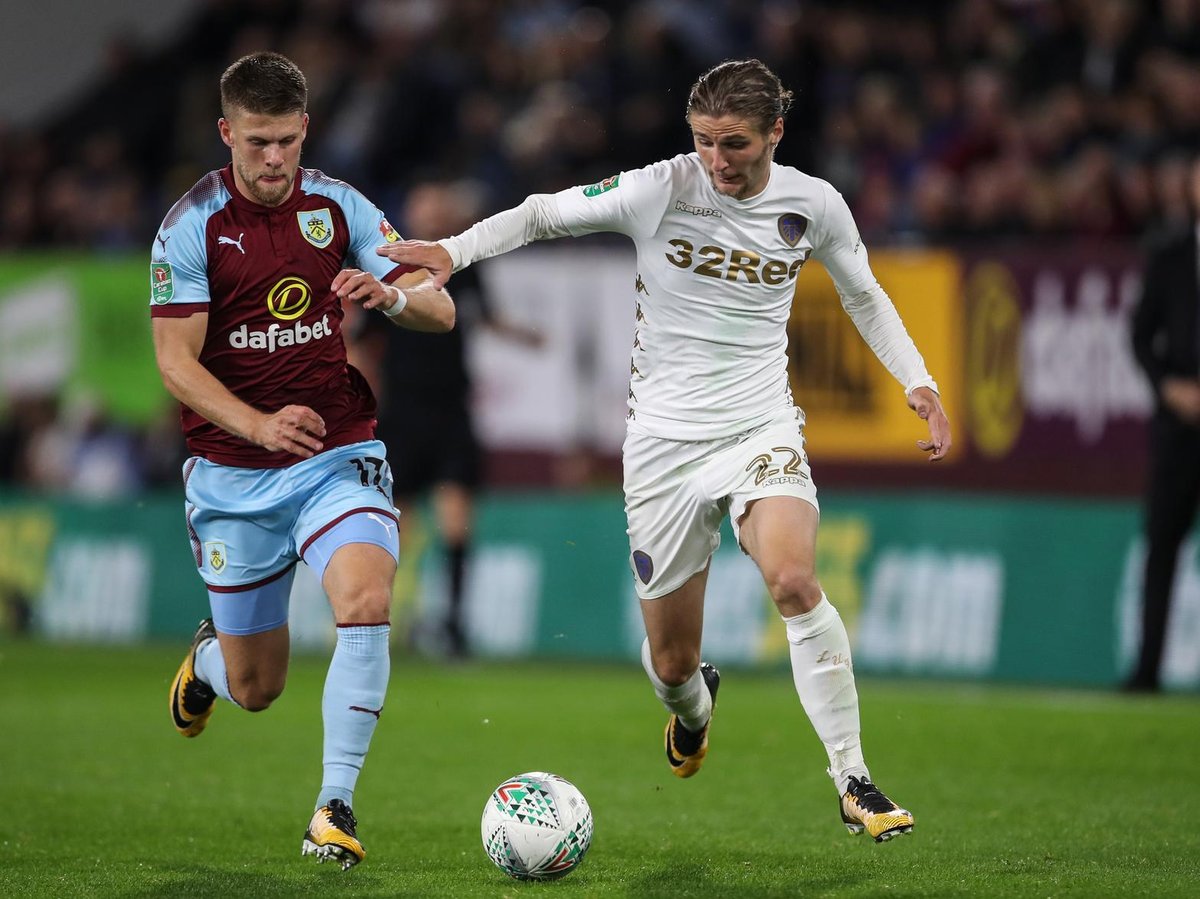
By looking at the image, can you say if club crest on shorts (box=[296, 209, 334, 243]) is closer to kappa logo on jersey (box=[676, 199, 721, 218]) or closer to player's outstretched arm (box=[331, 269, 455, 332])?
player's outstretched arm (box=[331, 269, 455, 332])

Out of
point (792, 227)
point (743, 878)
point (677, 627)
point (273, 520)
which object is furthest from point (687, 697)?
point (792, 227)

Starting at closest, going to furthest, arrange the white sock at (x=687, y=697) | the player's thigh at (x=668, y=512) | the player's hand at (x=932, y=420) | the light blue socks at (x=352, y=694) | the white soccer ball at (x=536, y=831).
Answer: the white soccer ball at (x=536, y=831) < the light blue socks at (x=352, y=694) < the player's hand at (x=932, y=420) < the player's thigh at (x=668, y=512) < the white sock at (x=687, y=697)

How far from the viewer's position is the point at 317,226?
23.5 ft

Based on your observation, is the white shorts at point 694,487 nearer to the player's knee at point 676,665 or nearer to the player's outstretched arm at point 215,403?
the player's knee at point 676,665

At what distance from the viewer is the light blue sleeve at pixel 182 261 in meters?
6.95

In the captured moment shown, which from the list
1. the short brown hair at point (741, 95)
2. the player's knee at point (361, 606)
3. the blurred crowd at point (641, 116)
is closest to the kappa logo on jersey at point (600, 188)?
the short brown hair at point (741, 95)

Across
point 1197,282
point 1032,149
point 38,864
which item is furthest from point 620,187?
point 1032,149

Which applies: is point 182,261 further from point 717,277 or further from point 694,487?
point 694,487

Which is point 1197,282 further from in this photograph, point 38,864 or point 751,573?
point 38,864

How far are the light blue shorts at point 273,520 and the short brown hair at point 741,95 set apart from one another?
6.07 ft

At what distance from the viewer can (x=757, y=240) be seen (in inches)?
285

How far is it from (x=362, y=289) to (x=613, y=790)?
336 centimetres

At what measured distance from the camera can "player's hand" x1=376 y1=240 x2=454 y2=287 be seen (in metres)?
6.81

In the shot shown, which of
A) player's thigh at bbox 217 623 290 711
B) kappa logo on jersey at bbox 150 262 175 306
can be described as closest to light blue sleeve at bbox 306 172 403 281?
kappa logo on jersey at bbox 150 262 175 306
